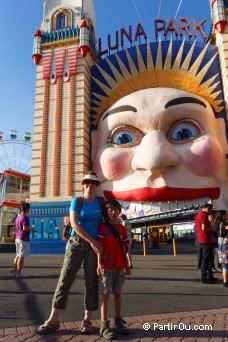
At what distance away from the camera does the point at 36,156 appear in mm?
12328

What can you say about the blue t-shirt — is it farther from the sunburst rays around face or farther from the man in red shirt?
the sunburst rays around face

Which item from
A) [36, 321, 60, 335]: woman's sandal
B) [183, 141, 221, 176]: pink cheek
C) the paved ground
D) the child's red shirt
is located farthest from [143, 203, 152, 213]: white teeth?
[36, 321, 60, 335]: woman's sandal

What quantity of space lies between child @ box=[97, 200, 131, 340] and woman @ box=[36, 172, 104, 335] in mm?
88

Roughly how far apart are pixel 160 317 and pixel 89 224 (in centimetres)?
135

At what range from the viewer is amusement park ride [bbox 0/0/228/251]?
33.9 ft

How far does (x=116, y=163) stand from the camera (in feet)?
34.6

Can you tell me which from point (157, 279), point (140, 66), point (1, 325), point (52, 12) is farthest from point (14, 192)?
point (1, 325)

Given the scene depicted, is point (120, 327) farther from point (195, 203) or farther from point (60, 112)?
point (60, 112)

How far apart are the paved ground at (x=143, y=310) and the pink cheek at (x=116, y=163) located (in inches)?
204

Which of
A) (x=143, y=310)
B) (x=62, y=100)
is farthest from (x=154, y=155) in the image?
(x=143, y=310)

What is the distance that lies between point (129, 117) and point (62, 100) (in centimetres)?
355

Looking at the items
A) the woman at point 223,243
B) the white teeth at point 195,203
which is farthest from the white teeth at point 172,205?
the woman at point 223,243

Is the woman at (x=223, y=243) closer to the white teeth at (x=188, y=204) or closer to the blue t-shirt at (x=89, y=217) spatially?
the blue t-shirt at (x=89, y=217)

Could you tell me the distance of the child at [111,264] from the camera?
284cm
